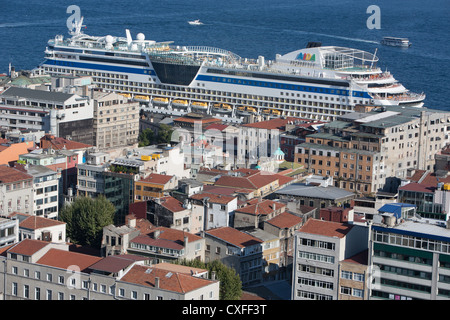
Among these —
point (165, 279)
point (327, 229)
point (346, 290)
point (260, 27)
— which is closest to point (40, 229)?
point (165, 279)

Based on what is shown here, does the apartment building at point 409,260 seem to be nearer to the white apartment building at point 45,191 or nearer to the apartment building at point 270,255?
the apartment building at point 270,255

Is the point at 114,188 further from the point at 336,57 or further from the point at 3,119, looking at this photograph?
the point at 336,57

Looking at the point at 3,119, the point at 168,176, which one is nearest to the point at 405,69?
the point at 3,119

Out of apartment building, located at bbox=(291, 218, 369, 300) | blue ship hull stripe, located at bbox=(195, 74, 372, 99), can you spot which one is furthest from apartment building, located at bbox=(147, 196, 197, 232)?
blue ship hull stripe, located at bbox=(195, 74, 372, 99)

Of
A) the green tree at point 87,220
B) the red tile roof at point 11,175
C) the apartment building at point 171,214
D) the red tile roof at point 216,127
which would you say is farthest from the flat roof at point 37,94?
the apartment building at point 171,214

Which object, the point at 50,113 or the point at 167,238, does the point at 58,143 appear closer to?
the point at 50,113
